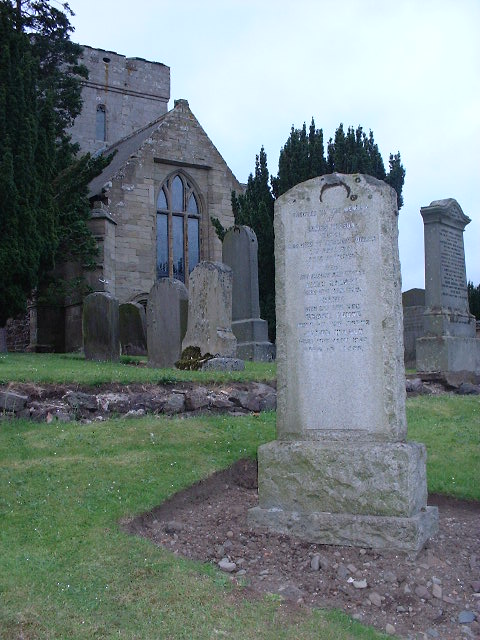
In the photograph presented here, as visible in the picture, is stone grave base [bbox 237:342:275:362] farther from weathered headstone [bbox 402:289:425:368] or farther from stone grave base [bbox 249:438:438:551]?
stone grave base [bbox 249:438:438:551]

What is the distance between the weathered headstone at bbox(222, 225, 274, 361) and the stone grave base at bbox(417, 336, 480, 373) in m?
3.56

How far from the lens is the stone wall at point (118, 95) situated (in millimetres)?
34969

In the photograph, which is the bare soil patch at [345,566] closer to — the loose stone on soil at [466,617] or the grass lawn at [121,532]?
the loose stone on soil at [466,617]

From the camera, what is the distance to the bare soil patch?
13.7ft

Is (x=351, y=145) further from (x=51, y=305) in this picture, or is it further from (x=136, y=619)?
(x=136, y=619)

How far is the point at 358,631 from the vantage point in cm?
394

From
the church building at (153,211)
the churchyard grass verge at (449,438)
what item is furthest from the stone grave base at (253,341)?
the church building at (153,211)

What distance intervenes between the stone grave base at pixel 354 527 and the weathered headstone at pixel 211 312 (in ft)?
21.6

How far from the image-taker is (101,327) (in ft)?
45.2

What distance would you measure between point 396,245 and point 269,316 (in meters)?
15.4

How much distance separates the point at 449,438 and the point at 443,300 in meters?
5.46

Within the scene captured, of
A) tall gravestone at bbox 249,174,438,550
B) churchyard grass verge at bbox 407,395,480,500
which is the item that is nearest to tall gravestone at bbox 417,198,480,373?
churchyard grass verge at bbox 407,395,480,500

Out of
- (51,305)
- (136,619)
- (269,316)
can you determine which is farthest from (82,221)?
(136,619)

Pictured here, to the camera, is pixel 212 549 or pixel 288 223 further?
pixel 288 223
